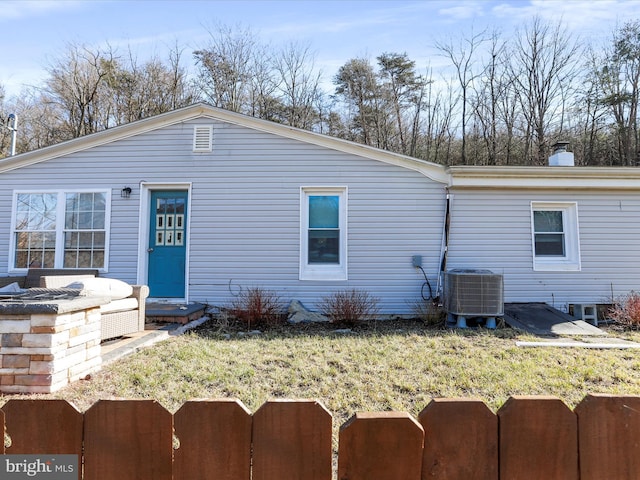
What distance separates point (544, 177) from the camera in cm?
706

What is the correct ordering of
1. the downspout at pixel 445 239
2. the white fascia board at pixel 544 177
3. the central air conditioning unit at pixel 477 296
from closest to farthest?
A: the central air conditioning unit at pixel 477 296 < the white fascia board at pixel 544 177 < the downspout at pixel 445 239

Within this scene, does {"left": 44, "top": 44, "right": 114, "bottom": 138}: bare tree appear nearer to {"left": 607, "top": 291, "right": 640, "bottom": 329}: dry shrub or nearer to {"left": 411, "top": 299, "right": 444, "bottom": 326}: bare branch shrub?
{"left": 411, "top": 299, "right": 444, "bottom": 326}: bare branch shrub

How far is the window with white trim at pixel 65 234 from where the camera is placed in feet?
24.2

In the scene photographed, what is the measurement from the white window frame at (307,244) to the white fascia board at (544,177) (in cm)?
224

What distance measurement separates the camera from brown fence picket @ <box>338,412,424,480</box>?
999mm

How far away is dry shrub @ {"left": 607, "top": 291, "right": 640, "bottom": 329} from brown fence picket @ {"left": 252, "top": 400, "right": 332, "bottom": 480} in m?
7.45

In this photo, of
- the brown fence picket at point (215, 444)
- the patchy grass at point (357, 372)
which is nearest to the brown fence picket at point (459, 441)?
the brown fence picket at point (215, 444)

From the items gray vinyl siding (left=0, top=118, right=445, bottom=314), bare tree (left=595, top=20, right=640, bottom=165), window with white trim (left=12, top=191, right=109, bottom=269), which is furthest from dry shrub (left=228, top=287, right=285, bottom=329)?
bare tree (left=595, top=20, right=640, bottom=165)

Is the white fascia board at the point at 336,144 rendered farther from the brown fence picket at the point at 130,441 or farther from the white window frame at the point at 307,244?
the brown fence picket at the point at 130,441

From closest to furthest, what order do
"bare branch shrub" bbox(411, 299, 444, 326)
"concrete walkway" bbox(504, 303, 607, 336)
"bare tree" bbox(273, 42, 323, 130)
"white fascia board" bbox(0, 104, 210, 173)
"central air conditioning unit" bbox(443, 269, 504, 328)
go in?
1. "concrete walkway" bbox(504, 303, 607, 336)
2. "central air conditioning unit" bbox(443, 269, 504, 328)
3. "bare branch shrub" bbox(411, 299, 444, 326)
4. "white fascia board" bbox(0, 104, 210, 173)
5. "bare tree" bbox(273, 42, 323, 130)

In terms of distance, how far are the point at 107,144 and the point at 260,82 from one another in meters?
11.0

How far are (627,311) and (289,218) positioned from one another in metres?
6.36

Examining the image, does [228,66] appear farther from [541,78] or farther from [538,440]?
[538,440]

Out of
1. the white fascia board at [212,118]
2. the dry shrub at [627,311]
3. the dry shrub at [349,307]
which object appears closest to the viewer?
the dry shrub at [627,311]
